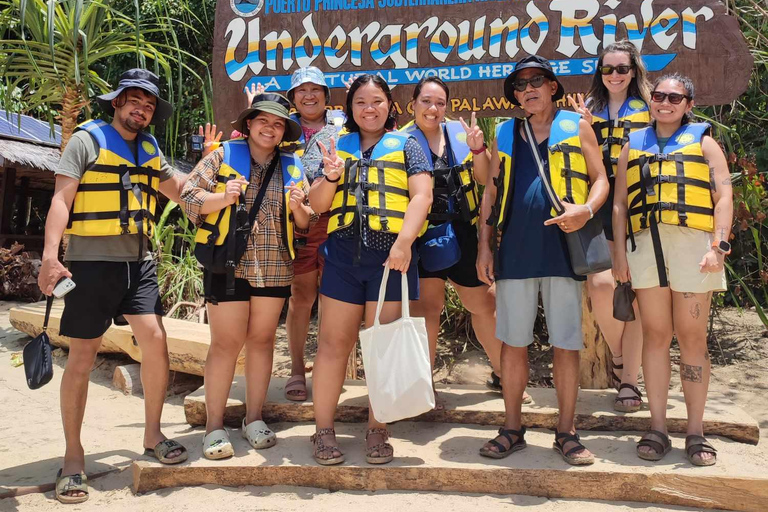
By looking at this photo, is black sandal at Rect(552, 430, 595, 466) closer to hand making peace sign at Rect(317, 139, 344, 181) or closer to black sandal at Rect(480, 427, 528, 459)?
black sandal at Rect(480, 427, 528, 459)

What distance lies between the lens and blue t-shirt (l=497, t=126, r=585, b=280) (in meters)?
3.24

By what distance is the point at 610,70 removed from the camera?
367 cm

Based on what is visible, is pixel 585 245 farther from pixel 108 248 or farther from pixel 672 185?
pixel 108 248

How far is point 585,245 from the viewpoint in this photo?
3180mm

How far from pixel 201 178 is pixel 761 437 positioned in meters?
3.85

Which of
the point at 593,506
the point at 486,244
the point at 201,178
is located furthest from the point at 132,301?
the point at 593,506

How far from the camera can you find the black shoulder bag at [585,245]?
315cm

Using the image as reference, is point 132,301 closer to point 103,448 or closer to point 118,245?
point 118,245

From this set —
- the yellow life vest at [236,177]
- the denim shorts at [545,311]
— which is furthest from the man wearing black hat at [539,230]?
the yellow life vest at [236,177]

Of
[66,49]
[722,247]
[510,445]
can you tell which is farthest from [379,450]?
[66,49]

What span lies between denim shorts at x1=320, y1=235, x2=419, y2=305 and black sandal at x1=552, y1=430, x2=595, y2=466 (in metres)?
1.03

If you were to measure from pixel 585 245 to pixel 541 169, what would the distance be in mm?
434

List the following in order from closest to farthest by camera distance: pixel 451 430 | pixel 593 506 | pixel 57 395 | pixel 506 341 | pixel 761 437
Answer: pixel 593 506
pixel 506 341
pixel 451 430
pixel 761 437
pixel 57 395

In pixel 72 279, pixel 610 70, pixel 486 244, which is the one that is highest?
pixel 610 70
